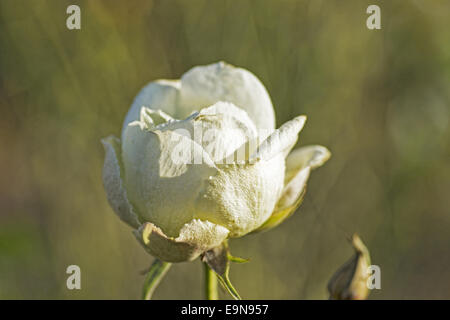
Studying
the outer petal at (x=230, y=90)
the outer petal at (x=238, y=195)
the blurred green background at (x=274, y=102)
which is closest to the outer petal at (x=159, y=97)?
the outer petal at (x=230, y=90)

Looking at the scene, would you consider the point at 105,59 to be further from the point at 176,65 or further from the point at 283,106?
the point at 283,106

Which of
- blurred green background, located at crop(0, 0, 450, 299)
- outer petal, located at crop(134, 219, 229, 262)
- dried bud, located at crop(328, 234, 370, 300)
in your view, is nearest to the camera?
outer petal, located at crop(134, 219, 229, 262)

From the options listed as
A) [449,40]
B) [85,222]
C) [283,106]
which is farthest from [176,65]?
[449,40]

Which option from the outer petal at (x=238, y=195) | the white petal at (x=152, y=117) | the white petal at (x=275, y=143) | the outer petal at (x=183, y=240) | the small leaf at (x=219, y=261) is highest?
the white petal at (x=152, y=117)

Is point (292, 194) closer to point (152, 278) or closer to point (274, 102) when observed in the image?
point (152, 278)

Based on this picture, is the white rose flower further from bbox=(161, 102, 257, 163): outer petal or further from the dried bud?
Result: the dried bud

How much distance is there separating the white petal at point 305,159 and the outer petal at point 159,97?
→ 0.11m

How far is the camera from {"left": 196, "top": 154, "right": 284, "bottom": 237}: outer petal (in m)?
0.36

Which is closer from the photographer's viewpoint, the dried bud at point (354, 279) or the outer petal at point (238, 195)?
the outer petal at point (238, 195)

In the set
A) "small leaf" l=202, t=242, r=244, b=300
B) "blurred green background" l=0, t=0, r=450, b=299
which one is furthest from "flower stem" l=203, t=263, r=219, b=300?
"blurred green background" l=0, t=0, r=450, b=299

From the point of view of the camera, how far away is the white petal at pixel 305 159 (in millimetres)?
444

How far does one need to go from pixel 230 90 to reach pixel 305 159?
0.29 feet

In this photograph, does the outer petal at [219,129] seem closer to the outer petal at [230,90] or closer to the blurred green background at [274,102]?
the outer petal at [230,90]

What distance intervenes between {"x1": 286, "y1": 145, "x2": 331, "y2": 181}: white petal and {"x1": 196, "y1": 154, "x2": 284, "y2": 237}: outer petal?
7cm
